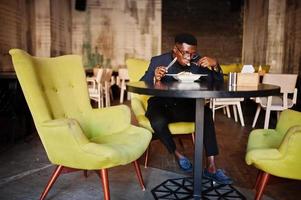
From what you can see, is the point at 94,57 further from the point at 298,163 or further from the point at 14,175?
the point at 298,163

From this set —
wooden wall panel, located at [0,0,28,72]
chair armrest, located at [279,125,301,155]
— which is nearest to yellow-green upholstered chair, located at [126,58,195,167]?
chair armrest, located at [279,125,301,155]

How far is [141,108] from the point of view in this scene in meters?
3.03

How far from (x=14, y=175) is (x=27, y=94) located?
1129mm

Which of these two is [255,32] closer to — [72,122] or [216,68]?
[216,68]

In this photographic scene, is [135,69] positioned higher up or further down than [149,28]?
further down

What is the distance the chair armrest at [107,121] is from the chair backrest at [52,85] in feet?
0.23

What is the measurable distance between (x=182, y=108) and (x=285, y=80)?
8.06ft

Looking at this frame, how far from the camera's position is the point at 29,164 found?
10.4ft

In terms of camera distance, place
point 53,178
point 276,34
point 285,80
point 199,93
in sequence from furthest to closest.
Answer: point 276,34 < point 285,80 < point 53,178 < point 199,93

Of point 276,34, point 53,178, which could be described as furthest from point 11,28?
point 276,34

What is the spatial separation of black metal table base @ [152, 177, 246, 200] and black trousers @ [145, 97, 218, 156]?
0.25 m

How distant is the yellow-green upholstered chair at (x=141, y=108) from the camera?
8.92ft

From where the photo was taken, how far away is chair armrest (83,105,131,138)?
98.7 inches

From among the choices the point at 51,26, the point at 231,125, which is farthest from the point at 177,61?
the point at 51,26
